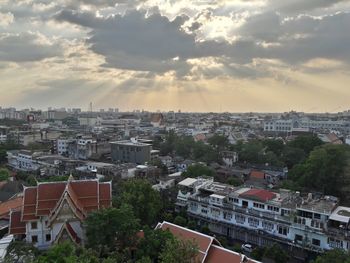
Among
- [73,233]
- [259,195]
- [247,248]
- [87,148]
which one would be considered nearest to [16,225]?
[73,233]

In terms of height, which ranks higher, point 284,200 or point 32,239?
point 284,200

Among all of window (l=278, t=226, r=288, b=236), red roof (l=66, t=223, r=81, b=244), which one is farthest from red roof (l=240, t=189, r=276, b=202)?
red roof (l=66, t=223, r=81, b=244)

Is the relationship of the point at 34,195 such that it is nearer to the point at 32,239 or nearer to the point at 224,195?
the point at 32,239

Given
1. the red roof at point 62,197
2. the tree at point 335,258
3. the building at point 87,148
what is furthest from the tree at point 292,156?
the red roof at point 62,197

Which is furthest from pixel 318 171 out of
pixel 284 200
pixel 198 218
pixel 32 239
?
pixel 32 239

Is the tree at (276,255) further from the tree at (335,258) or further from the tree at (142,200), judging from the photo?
the tree at (142,200)

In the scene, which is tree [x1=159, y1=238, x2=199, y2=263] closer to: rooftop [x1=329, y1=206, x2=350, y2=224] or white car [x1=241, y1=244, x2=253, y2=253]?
white car [x1=241, y1=244, x2=253, y2=253]
